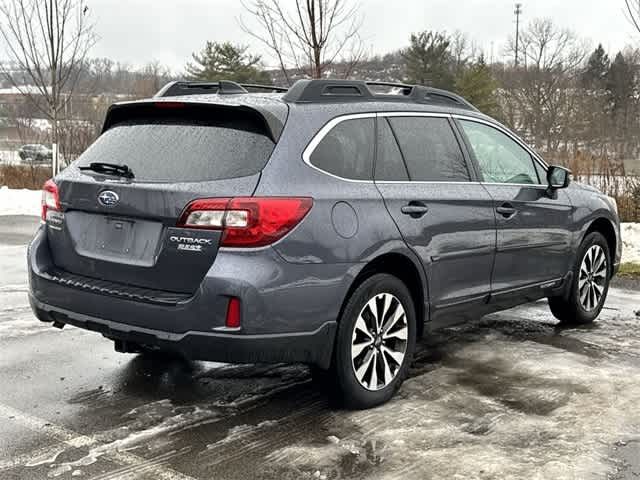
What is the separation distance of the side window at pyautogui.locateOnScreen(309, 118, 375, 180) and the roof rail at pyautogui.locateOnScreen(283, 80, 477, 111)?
0.60 ft

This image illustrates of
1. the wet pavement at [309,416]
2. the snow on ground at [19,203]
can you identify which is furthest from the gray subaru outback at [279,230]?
the snow on ground at [19,203]

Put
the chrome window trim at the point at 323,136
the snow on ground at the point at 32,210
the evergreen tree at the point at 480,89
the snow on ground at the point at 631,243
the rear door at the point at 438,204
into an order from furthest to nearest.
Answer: the evergreen tree at the point at 480,89 < the snow on ground at the point at 32,210 < the snow on ground at the point at 631,243 < the rear door at the point at 438,204 < the chrome window trim at the point at 323,136

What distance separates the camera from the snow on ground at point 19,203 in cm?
1491

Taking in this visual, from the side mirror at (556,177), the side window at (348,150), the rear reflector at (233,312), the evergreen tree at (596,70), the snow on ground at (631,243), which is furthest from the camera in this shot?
the evergreen tree at (596,70)

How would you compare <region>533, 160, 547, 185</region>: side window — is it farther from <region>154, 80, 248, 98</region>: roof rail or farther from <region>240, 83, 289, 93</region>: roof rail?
<region>154, 80, 248, 98</region>: roof rail

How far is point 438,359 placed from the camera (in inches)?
208

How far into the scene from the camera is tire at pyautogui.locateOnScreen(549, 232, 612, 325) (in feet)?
20.3

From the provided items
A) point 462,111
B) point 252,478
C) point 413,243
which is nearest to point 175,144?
point 413,243

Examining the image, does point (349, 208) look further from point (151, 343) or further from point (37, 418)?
point (37, 418)

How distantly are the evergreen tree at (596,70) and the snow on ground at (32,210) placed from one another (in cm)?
3896

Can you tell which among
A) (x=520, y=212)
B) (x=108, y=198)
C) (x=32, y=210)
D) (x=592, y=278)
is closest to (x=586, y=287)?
(x=592, y=278)

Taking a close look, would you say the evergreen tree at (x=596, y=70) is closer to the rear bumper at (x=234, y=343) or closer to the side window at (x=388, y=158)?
the side window at (x=388, y=158)

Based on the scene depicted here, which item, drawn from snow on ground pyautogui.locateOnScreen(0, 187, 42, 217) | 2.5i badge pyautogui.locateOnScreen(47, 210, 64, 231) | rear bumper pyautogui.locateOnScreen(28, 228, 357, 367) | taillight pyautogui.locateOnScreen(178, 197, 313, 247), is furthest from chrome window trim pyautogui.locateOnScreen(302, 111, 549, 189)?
snow on ground pyautogui.locateOnScreen(0, 187, 42, 217)

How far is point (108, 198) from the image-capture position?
3928mm
